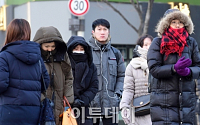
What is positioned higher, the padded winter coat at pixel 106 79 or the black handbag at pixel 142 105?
the padded winter coat at pixel 106 79

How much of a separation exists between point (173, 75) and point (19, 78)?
174 centimetres

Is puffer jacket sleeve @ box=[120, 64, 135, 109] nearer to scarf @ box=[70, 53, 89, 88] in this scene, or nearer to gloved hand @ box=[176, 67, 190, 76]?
scarf @ box=[70, 53, 89, 88]

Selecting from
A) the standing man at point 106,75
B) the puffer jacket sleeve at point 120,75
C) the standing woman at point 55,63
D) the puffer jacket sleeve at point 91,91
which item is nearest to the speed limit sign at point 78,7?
the standing man at point 106,75

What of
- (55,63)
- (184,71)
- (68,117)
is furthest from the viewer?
(55,63)

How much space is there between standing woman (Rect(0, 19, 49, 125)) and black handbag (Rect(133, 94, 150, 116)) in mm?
2119

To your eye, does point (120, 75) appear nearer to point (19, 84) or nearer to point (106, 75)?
point (106, 75)

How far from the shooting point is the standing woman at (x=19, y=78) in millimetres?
5156

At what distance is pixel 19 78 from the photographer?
17.1 ft

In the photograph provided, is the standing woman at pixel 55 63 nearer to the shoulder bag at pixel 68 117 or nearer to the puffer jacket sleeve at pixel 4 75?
the shoulder bag at pixel 68 117

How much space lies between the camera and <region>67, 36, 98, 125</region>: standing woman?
7.12m

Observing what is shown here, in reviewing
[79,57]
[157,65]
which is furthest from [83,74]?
[157,65]

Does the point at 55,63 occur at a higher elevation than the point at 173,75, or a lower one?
higher

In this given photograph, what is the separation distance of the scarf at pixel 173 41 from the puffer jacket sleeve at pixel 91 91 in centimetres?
180

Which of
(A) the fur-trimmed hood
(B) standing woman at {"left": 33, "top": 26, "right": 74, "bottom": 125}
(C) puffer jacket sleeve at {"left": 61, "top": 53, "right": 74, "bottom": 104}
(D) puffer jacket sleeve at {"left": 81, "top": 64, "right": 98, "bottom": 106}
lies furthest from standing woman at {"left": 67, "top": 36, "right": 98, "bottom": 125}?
(A) the fur-trimmed hood
